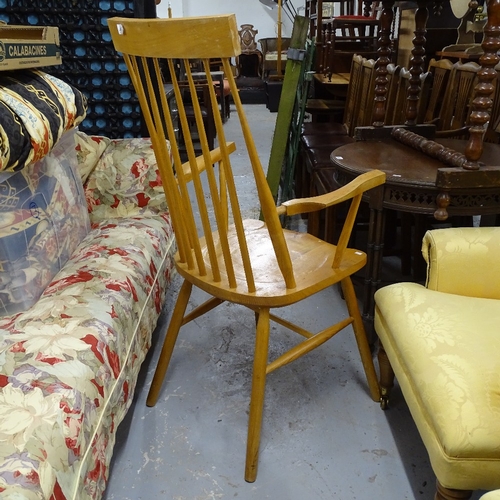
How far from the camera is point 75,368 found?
97 cm

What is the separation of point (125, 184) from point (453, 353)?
130cm

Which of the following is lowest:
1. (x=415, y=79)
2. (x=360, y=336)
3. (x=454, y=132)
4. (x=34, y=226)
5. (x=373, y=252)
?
(x=360, y=336)

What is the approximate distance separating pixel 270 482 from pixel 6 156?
3.36 feet

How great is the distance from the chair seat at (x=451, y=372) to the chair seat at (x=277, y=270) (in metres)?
0.17

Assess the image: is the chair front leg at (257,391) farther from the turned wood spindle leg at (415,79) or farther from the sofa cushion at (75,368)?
the turned wood spindle leg at (415,79)

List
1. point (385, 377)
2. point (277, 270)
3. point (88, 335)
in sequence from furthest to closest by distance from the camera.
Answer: point (385, 377)
point (277, 270)
point (88, 335)

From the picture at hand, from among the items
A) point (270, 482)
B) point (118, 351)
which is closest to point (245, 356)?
point (270, 482)

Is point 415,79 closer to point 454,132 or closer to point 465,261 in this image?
point 454,132

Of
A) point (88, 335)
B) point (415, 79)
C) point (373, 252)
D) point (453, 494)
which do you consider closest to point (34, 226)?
point (88, 335)

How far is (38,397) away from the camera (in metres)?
0.88

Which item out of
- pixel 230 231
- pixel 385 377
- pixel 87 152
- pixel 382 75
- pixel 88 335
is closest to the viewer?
pixel 88 335

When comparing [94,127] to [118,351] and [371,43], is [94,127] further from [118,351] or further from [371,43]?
[371,43]

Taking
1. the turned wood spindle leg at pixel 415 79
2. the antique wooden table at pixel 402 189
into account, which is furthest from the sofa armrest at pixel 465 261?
the turned wood spindle leg at pixel 415 79

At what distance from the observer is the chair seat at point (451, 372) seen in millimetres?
882
